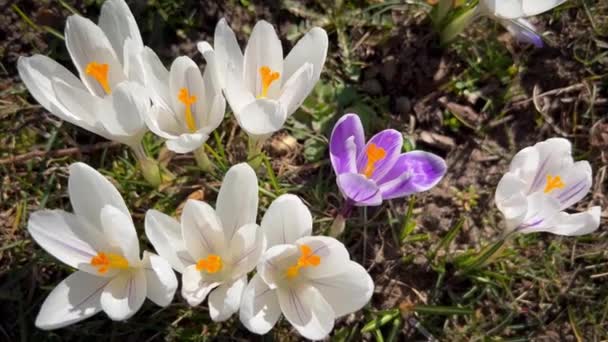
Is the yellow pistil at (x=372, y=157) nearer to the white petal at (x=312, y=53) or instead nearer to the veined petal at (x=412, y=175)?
the veined petal at (x=412, y=175)

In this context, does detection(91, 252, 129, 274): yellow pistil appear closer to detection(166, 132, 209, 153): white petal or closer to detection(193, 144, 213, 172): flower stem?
detection(166, 132, 209, 153): white petal

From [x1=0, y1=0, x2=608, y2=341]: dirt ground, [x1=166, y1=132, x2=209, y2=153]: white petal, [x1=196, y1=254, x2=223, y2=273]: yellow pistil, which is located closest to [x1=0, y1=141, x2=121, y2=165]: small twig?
[x1=0, y1=0, x2=608, y2=341]: dirt ground

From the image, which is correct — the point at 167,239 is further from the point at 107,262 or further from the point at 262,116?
the point at 262,116

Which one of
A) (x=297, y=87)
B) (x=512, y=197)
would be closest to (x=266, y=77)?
(x=297, y=87)

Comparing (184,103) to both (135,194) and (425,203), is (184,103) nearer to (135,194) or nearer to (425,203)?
(135,194)

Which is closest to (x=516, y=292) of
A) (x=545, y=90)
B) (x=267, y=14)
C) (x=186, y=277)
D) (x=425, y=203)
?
(x=425, y=203)
